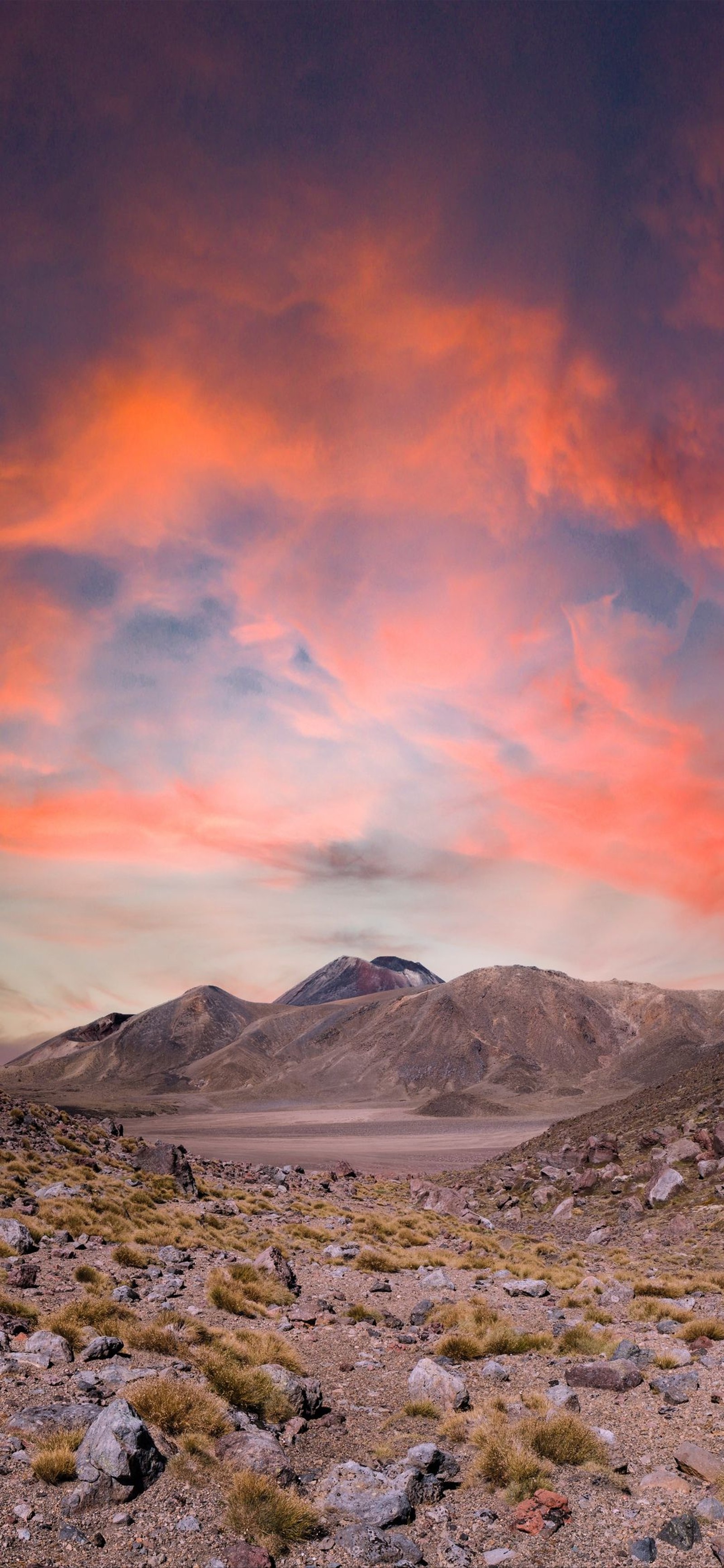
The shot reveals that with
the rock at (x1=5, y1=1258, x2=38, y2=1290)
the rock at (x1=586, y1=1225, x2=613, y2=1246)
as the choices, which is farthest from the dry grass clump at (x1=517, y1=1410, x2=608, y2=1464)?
the rock at (x1=586, y1=1225, x2=613, y2=1246)

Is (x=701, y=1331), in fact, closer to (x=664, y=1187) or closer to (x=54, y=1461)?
(x=54, y=1461)

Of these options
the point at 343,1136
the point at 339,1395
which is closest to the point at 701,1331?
the point at 339,1395

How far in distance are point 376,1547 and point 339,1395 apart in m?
4.77

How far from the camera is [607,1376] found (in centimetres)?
1152

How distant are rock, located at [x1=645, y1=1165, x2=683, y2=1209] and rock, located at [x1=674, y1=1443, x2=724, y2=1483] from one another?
24.0 m

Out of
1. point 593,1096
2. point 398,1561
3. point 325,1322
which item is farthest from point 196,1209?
point 593,1096

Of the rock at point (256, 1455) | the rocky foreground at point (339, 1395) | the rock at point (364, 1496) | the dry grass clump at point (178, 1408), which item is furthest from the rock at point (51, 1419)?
the rock at point (364, 1496)

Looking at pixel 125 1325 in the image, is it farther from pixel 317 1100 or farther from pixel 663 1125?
pixel 317 1100

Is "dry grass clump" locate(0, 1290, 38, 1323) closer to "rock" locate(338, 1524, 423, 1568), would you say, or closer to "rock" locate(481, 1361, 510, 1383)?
"rock" locate(338, 1524, 423, 1568)

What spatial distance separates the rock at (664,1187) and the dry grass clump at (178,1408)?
85.3 feet

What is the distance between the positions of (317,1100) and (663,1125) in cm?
14992

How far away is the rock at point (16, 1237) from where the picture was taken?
54.0 ft

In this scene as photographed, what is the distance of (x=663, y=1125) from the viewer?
129 feet

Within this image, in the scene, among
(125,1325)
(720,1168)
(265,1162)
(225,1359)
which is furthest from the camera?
(265,1162)
